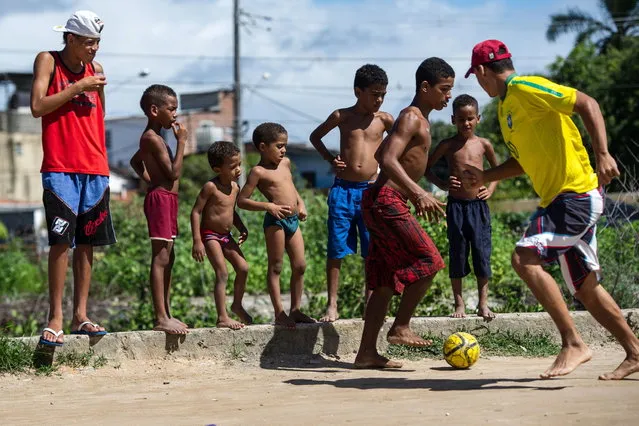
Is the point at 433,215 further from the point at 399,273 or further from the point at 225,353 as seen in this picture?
the point at 225,353

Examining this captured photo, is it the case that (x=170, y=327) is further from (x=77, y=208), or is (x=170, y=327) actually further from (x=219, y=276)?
(x=77, y=208)

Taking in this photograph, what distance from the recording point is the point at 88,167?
681cm

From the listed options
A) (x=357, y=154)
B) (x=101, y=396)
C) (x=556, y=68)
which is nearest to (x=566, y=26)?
(x=556, y=68)

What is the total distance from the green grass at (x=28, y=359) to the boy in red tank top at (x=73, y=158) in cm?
18

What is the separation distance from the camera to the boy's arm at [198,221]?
7.30 metres

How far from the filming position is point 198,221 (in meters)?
7.39

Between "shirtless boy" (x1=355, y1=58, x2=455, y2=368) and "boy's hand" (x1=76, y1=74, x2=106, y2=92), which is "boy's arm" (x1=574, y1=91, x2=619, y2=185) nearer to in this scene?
"shirtless boy" (x1=355, y1=58, x2=455, y2=368)

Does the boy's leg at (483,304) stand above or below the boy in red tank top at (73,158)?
below

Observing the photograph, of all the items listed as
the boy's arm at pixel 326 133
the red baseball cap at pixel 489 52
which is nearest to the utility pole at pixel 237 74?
the boy's arm at pixel 326 133

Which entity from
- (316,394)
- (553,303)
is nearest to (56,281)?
(316,394)

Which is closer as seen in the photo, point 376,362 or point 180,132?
point 376,362

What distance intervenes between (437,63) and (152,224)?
2409mm

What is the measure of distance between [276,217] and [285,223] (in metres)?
0.13

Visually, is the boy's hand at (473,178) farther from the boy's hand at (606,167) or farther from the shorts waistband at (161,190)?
the shorts waistband at (161,190)
